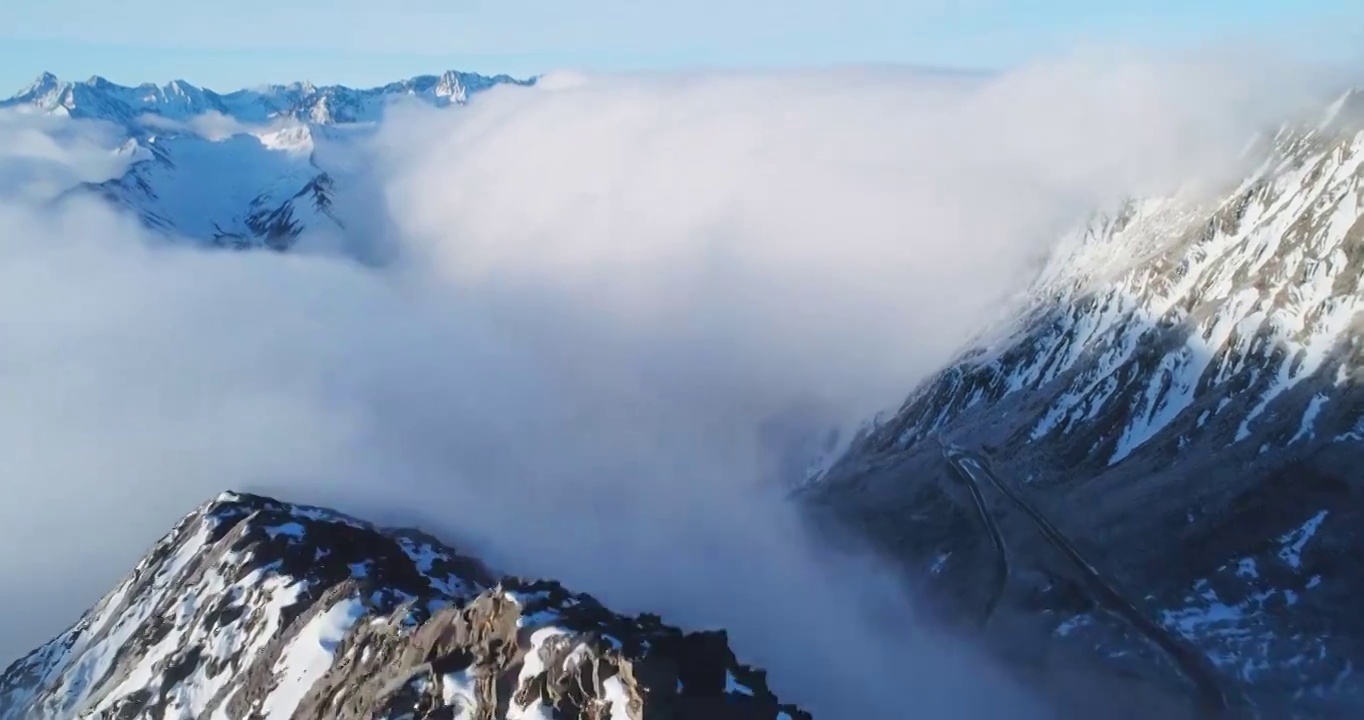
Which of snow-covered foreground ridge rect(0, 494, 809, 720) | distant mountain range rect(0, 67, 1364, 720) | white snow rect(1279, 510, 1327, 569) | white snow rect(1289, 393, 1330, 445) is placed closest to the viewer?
snow-covered foreground ridge rect(0, 494, 809, 720)

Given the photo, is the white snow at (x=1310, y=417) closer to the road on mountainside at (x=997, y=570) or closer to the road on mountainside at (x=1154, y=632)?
the road on mountainside at (x=1154, y=632)

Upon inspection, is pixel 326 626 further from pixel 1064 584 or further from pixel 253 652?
pixel 1064 584

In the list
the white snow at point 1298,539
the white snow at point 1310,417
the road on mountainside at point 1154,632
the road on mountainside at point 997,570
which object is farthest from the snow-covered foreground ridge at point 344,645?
the white snow at point 1310,417

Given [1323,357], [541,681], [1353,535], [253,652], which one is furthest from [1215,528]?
[253,652]

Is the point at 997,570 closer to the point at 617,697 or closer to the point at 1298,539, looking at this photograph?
the point at 1298,539

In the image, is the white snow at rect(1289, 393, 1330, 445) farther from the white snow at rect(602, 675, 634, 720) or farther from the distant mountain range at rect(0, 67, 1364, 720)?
the white snow at rect(602, 675, 634, 720)

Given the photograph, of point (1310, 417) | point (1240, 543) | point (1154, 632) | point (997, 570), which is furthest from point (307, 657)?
point (1310, 417)

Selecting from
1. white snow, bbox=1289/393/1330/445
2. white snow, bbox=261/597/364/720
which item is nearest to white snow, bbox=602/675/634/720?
white snow, bbox=261/597/364/720

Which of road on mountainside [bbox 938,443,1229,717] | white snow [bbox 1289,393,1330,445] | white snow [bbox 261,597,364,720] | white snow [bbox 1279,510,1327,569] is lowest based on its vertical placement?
white snow [bbox 261,597,364,720]
